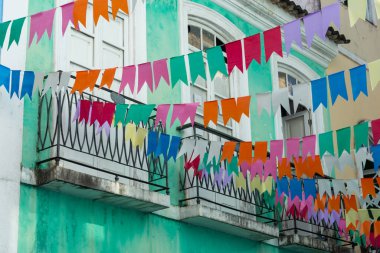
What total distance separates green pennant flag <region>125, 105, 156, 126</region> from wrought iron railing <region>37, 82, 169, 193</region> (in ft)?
3.14

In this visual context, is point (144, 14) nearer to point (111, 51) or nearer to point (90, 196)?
point (111, 51)

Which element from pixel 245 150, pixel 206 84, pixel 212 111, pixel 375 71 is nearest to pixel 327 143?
pixel 245 150

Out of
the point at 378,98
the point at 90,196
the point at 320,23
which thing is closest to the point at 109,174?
the point at 90,196

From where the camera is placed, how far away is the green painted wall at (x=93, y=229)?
29.6 ft

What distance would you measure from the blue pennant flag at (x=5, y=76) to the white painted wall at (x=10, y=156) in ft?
2.34

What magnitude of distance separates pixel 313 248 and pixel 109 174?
12.8ft

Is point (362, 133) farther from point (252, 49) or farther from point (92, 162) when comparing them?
point (92, 162)

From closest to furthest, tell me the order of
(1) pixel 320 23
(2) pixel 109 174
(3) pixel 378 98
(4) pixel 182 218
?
(1) pixel 320 23
(2) pixel 109 174
(4) pixel 182 218
(3) pixel 378 98

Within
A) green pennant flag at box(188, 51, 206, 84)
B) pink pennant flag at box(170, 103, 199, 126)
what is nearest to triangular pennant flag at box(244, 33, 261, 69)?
green pennant flag at box(188, 51, 206, 84)

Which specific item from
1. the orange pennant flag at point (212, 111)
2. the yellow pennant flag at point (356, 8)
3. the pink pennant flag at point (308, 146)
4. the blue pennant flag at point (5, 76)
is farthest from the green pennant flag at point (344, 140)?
the blue pennant flag at point (5, 76)

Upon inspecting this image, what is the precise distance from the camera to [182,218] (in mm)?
10734

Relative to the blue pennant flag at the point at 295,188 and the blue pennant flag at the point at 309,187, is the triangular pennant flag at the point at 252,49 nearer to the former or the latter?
the blue pennant flag at the point at 309,187

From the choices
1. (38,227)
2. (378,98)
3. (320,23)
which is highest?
(378,98)

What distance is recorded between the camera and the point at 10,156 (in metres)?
8.98
